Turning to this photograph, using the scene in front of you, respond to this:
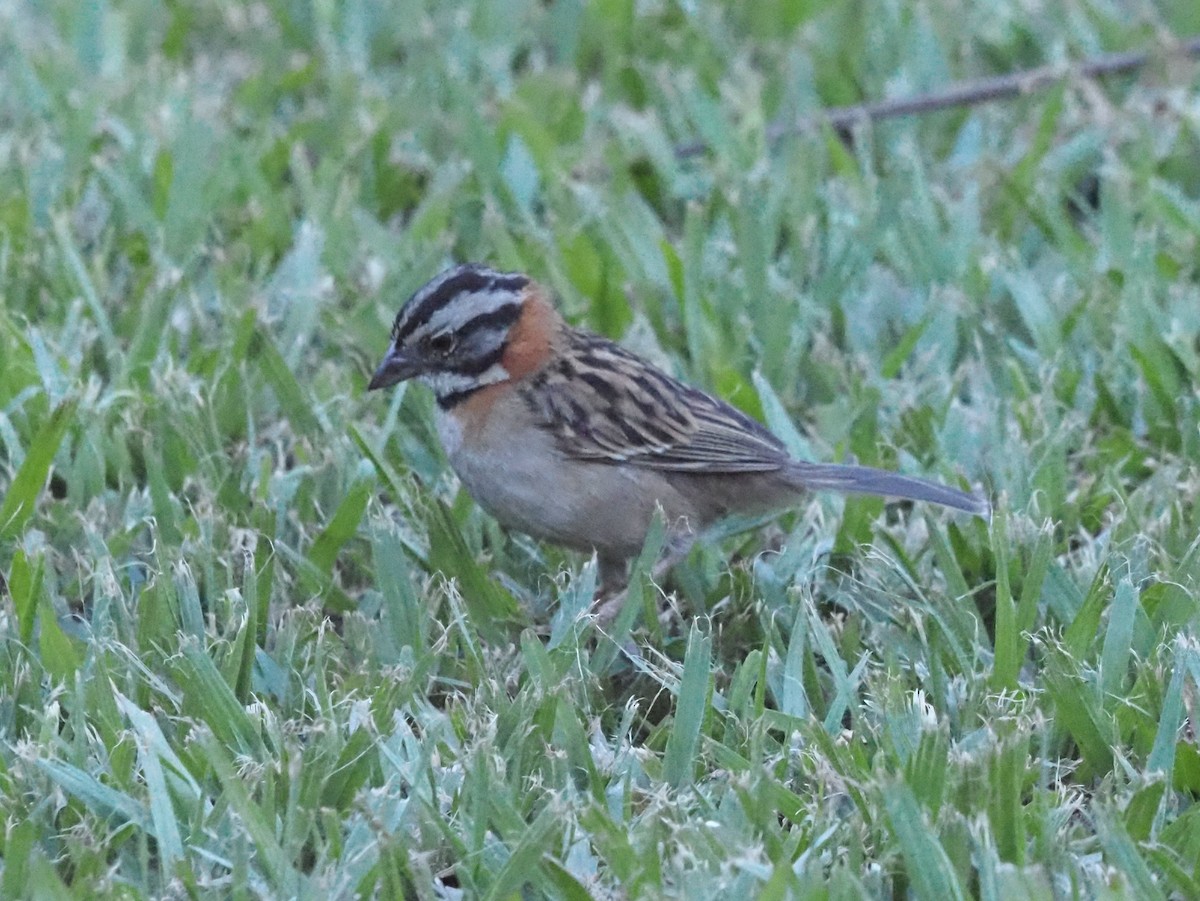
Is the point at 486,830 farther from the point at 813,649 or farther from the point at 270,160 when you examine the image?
the point at 270,160

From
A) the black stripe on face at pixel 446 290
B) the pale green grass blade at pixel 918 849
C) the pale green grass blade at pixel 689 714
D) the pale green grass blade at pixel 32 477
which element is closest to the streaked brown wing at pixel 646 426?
the black stripe on face at pixel 446 290

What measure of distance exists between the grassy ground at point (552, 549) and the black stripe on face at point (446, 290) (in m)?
0.36

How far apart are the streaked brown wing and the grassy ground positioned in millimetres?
297

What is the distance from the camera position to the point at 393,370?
5.34m

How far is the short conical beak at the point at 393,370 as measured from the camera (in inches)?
210

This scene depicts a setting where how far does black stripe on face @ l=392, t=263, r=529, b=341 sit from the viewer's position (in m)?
5.27

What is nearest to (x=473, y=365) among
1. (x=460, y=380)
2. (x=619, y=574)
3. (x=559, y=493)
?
(x=460, y=380)

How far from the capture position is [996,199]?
283 inches

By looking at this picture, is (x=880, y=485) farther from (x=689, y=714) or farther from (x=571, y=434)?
(x=689, y=714)

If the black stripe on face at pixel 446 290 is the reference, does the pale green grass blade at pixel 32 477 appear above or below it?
below

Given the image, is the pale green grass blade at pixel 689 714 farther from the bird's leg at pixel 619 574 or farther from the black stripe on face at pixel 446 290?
the black stripe on face at pixel 446 290

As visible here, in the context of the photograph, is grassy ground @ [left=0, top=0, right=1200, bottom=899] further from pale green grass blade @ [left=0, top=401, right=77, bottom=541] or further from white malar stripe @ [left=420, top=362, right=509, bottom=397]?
white malar stripe @ [left=420, top=362, right=509, bottom=397]

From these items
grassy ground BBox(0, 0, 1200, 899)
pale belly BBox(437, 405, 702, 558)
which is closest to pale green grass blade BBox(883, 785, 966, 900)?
grassy ground BBox(0, 0, 1200, 899)

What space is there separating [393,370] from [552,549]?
2.25 ft
